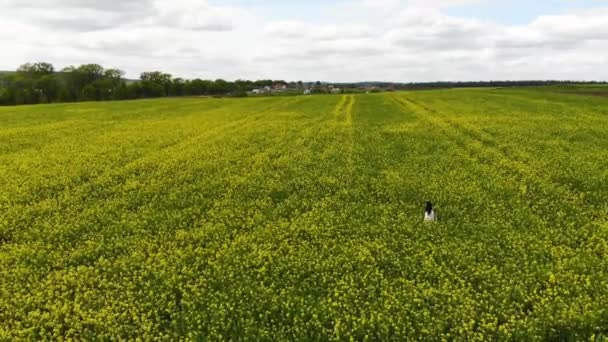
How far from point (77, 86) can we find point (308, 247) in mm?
158417

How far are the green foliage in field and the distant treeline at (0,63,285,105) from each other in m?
121

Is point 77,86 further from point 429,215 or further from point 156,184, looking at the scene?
point 429,215

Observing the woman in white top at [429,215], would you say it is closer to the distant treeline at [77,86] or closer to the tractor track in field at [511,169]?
the tractor track in field at [511,169]

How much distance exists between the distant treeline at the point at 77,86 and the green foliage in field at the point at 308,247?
4754 inches

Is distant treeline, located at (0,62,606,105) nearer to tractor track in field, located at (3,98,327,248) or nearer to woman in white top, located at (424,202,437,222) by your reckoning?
tractor track in field, located at (3,98,327,248)

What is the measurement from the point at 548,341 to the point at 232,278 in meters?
6.18

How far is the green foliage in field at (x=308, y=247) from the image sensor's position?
835 cm

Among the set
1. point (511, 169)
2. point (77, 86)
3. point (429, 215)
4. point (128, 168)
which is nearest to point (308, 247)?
point (429, 215)

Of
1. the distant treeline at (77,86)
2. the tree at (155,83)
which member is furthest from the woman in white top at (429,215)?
the tree at (155,83)

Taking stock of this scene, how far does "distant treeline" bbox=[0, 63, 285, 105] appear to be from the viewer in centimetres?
12812

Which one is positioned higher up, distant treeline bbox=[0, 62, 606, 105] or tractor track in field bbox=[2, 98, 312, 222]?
distant treeline bbox=[0, 62, 606, 105]

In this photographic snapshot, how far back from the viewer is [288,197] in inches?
651

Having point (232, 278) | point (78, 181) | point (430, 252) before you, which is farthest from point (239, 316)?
point (78, 181)

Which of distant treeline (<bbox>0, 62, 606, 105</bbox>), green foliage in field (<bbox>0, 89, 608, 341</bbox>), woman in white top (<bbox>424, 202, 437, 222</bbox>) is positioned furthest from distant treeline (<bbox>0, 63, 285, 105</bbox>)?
woman in white top (<bbox>424, 202, 437, 222</bbox>)
